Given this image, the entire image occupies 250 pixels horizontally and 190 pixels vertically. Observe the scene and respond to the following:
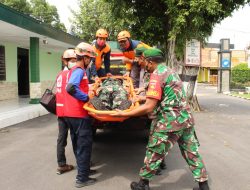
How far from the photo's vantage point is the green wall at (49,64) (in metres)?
18.8

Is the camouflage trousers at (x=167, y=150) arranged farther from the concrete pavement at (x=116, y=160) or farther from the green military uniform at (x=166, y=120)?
the concrete pavement at (x=116, y=160)

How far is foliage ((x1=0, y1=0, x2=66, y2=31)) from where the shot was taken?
35491 mm

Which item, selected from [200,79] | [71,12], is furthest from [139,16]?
[200,79]

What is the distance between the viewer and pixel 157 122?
386 cm

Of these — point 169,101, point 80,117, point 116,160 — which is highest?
point 169,101

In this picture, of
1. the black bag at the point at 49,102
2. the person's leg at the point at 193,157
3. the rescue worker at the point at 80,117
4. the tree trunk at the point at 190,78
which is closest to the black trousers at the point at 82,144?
the rescue worker at the point at 80,117

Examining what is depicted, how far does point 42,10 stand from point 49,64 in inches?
830

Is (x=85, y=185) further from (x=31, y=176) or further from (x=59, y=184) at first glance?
(x=31, y=176)

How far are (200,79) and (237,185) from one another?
49.8m

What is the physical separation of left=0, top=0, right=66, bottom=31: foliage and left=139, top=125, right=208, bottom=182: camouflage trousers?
34.5m

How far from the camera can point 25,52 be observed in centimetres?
1739

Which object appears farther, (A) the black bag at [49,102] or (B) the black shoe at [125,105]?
(A) the black bag at [49,102]

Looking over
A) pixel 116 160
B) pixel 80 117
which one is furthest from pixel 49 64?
pixel 80 117

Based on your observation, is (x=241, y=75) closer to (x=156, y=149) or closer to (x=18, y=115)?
(x=18, y=115)
